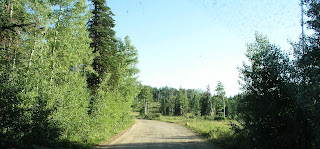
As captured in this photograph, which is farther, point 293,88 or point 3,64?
point 3,64

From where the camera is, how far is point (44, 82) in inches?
350

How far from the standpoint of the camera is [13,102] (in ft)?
24.5

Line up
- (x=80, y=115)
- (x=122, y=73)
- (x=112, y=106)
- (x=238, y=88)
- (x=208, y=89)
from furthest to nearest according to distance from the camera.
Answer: (x=208, y=89)
(x=122, y=73)
(x=112, y=106)
(x=80, y=115)
(x=238, y=88)

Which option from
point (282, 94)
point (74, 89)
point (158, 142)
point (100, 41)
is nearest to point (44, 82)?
point (74, 89)

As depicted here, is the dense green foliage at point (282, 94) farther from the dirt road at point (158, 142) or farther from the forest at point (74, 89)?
the dirt road at point (158, 142)

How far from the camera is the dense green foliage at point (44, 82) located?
7.52 metres

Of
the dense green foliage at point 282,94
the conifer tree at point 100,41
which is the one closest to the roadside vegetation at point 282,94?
the dense green foliage at point 282,94

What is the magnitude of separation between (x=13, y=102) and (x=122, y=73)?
1656cm

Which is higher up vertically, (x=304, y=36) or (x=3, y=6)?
(x=3, y=6)

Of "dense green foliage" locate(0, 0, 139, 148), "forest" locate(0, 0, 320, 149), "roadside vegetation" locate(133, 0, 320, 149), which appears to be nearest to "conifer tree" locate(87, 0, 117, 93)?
"dense green foliage" locate(0, 0, 139, 148)

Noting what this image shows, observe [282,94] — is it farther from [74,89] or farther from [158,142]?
[74,89]

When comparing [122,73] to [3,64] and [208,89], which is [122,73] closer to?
[3,64]

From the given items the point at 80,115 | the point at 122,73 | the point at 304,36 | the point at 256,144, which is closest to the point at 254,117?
the point at 256,144

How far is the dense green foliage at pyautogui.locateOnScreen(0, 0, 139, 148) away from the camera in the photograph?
7.52 metres
